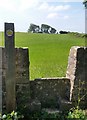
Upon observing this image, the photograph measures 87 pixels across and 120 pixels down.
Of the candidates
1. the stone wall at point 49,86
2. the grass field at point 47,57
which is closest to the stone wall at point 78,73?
the stone wall at point 49,86

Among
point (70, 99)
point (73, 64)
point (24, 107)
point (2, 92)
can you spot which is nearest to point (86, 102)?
point (70, 99)

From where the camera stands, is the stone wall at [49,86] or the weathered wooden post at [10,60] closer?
the weathered wooden post at [10,60]

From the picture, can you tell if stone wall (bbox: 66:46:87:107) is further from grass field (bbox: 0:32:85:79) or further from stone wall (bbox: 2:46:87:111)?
grass field (bbox: 0:32:85:79)

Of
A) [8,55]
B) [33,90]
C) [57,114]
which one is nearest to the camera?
[8,55]

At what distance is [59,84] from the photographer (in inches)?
286

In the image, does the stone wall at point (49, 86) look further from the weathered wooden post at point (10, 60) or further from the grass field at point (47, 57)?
the grass field at point (47, 57)

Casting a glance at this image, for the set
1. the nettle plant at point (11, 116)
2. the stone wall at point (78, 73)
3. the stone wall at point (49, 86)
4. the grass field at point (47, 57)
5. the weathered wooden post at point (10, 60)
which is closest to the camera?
the nettle plant at point (11, 116)

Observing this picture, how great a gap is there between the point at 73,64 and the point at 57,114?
4.23 feet

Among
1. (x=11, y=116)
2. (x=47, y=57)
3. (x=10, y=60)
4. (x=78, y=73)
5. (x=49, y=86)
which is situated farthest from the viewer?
(x=47, y=57)

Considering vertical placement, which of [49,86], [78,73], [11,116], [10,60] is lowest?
[11,116]

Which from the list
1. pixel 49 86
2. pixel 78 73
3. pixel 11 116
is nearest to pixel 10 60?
pixel 11 116

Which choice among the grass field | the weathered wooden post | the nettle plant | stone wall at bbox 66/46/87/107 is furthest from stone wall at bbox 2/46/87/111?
the grass field

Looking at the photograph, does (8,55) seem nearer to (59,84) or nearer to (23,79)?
(23,79)

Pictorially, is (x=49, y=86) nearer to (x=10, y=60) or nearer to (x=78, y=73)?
(x=78, y=73)
